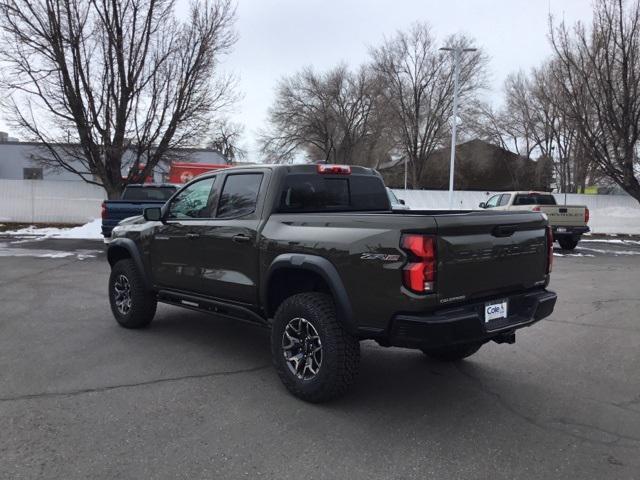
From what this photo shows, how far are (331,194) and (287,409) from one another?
6.56 feet

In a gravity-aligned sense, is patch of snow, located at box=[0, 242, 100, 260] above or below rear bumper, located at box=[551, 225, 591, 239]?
below

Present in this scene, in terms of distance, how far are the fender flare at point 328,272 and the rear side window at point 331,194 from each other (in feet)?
1.96

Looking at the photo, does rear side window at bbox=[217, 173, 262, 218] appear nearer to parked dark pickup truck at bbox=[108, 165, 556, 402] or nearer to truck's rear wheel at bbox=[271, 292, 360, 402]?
parked dark pickup truck at bbox=[108, 165, 556, 402]

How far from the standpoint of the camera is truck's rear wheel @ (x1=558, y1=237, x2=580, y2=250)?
52.7 ft

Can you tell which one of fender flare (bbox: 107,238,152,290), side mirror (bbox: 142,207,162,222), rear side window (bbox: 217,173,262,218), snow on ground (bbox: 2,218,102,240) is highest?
rear side window (bbox: 217,173,262,218)

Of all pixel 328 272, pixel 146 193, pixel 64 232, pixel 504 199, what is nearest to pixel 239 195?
pixel 328 272

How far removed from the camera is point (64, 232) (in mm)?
18484

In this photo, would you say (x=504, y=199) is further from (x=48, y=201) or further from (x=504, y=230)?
(x=48, y=201)

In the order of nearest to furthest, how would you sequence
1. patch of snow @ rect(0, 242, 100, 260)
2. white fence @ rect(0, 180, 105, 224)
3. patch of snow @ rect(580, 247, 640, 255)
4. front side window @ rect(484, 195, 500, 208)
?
patch of snow @ rect(0, 242, 100, 260)
patch of snow @ rect(580, 247, 640, 255)
front side window @ rect(484, 195, 500, 208)
white fence @ rect(0, 180, 105, 224)

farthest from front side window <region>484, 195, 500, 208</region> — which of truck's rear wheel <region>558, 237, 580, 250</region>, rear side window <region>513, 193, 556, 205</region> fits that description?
truck's rear wheel <region>558, 237, 580, 250</region>

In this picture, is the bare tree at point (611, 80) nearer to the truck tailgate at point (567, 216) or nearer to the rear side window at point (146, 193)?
the truck tailgate at point (567, 216)

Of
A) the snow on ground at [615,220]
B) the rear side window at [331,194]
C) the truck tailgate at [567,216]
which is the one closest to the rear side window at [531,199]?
the truck tailgate at [567,216]

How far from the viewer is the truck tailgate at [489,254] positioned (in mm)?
3379

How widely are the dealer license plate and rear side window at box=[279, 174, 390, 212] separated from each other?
5.72 feet
